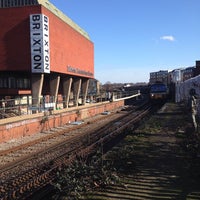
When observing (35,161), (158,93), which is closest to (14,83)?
(35,161)

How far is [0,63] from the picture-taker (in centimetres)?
2717

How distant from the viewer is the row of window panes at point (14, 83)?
31508 millimetres

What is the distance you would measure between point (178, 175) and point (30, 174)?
479 centimetres

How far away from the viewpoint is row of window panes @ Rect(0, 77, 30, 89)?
103ft

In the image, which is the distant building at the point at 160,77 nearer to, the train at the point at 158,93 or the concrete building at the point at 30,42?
the train at the point at 158,93

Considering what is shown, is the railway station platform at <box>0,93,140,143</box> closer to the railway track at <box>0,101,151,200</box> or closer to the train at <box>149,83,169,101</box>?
the railway track at <box>0,101,151,200</box>

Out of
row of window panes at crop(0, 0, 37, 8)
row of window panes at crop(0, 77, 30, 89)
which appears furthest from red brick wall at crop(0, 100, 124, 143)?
row of window panes at crop(0, 0, 37, 8)

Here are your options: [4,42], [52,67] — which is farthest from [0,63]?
[52,67]

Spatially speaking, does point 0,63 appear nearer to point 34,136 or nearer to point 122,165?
point 34,136

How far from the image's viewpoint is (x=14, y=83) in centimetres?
3272

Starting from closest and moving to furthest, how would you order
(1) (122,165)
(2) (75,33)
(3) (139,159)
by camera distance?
(1) (122,165) → (3) (139,159) → (2) (75,33)

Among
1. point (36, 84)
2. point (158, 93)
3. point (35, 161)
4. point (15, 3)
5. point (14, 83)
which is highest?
point (15, 3)

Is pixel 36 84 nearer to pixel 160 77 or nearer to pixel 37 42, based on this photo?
pixel 37 42

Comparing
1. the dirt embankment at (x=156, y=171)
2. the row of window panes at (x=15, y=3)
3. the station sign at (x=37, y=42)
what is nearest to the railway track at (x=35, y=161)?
→ the dirt embankment at (x=156, y=171)
